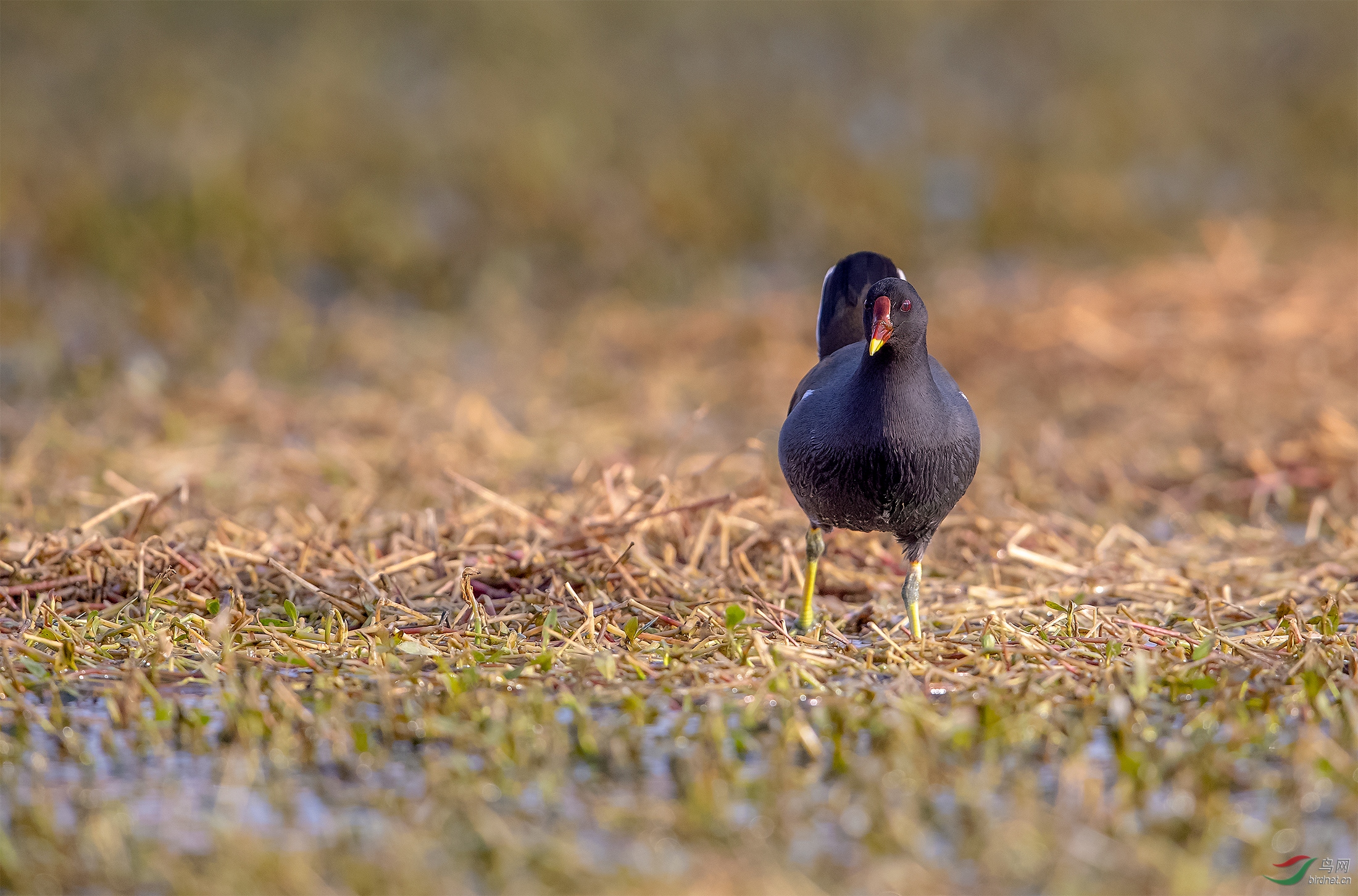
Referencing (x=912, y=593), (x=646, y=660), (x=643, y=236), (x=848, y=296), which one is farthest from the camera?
(x=643, y=236)

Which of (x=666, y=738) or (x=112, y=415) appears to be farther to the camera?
(x=112, y=415)

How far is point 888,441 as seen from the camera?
13.2ft

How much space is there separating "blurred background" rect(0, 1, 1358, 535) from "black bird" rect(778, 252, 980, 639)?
0.79 m

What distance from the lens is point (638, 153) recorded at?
11.6 meters

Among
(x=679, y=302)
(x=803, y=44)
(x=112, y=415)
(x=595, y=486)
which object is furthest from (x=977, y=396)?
(x=803, y=44)

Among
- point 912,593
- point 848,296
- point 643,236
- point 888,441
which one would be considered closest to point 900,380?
point 888,441

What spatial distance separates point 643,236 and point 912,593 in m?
6.75

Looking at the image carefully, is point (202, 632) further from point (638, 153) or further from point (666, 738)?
point (638, 153)

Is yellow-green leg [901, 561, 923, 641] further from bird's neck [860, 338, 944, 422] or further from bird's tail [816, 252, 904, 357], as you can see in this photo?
bird's tail [816, 252, 904, 357]

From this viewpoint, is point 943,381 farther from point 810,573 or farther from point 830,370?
point 810,573

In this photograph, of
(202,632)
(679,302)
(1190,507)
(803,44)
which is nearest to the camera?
(202,632)

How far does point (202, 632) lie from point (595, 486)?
1.64 m

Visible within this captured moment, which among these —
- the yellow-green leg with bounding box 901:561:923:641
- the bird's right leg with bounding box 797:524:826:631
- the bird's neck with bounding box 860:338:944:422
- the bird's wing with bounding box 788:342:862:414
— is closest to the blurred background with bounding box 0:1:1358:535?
the bird's wing with bounding box 788:342:862:414

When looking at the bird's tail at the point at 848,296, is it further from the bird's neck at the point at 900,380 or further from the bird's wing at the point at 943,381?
the bird's neck at the point at 900,380
